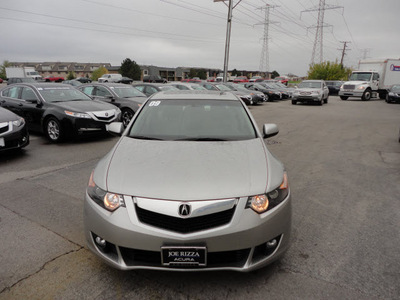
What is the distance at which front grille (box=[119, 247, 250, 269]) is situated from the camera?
2.10 metres

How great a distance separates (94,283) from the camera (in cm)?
238

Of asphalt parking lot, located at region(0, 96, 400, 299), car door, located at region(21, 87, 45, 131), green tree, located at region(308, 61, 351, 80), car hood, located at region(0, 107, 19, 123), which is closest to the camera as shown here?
asphalt parking lot, located at region(0, 96, 400, 299)

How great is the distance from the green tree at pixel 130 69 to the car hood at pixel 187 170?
72844 millimetres

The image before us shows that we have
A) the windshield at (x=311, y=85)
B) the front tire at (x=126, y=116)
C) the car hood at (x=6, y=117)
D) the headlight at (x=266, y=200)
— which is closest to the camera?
the headlight at (x=266, y=200)

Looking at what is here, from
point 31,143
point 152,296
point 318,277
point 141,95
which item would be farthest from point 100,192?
point 141,95

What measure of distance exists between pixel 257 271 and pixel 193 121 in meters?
1.80

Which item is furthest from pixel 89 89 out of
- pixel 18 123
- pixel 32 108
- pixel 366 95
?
pixel 366 95

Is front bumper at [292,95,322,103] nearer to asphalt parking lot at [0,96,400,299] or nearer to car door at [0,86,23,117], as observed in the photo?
asphalt parking lot at [0,96,400,299]

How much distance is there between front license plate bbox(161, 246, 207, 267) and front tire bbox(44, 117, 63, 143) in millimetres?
6506

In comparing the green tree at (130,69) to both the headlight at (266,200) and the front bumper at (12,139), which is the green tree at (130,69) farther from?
the headlight at (266,200)

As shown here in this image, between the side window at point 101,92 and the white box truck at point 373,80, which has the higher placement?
the white box truck at point 373,80

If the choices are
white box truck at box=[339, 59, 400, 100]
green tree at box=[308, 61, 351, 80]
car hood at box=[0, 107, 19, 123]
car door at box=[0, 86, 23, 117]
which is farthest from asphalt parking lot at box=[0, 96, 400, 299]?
green tree at box=[308, 61, 351, 80]

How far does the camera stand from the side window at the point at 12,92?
8.56m

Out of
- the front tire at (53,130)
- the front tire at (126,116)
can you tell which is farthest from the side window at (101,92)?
the front tire at (53,130)
